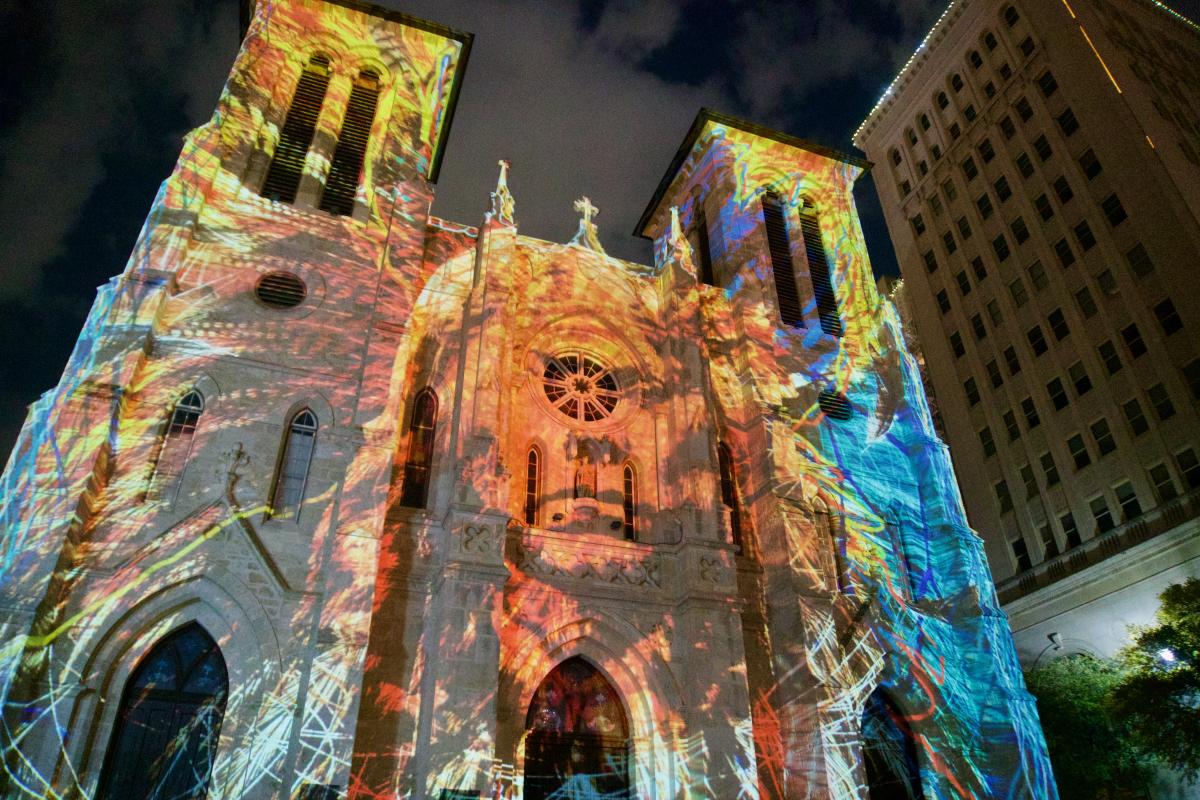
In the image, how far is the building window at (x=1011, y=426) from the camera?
108ft

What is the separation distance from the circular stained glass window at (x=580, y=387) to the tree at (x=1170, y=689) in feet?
44.2

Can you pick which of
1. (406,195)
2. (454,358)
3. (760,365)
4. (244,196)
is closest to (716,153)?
(760,365)

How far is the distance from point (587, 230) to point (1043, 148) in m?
22.0

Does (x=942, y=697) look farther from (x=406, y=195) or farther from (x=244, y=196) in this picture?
(x=244, y=196)

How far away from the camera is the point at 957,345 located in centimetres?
3719

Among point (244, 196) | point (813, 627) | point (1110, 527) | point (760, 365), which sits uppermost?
point (244, 196)

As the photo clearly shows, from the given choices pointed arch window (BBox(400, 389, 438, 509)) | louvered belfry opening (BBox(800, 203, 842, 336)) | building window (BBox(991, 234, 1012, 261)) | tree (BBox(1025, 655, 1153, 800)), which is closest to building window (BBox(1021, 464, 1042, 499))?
tree (BBox(1025, 655, 1153, 800))

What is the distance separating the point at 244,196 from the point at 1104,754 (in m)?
25.1

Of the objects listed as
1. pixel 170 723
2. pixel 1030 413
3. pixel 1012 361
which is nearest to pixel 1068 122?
pixel 1012 361

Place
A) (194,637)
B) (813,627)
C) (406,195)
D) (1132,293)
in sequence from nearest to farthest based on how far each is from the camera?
(194,637)
(813,627)
(406,195)
(1132,293)

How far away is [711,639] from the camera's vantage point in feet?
56.7

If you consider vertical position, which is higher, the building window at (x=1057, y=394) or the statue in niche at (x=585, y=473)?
the building window at (x=1057, y=394)

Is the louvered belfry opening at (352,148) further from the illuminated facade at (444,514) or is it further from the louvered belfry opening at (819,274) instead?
the louvered belfry opening at (819,274)

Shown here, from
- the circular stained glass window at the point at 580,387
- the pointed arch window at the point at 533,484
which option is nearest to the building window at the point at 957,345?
the circular stained glass window at the point at 580,387
